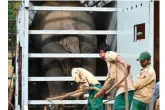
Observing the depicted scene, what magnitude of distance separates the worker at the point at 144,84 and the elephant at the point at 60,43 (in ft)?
3.39

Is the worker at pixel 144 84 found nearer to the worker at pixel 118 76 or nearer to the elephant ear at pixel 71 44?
the worker at pixel 118 76

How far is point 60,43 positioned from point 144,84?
49.5 inches

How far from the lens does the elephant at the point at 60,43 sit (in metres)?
5.46

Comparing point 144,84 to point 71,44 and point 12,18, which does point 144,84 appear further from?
point 12,18

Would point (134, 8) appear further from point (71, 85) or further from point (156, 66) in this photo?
point (71, 85)

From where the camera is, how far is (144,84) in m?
4.52

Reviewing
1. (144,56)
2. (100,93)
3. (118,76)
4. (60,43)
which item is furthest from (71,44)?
(144,56)

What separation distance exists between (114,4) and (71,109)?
3.80 ft

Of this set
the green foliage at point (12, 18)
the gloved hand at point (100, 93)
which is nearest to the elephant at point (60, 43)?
the gloved hand at point (100, 93)

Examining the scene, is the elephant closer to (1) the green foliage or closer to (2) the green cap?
(2) the green cap

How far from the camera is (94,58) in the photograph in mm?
5590

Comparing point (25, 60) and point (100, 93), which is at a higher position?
point (25, 60)

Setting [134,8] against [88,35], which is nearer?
[134,8]
